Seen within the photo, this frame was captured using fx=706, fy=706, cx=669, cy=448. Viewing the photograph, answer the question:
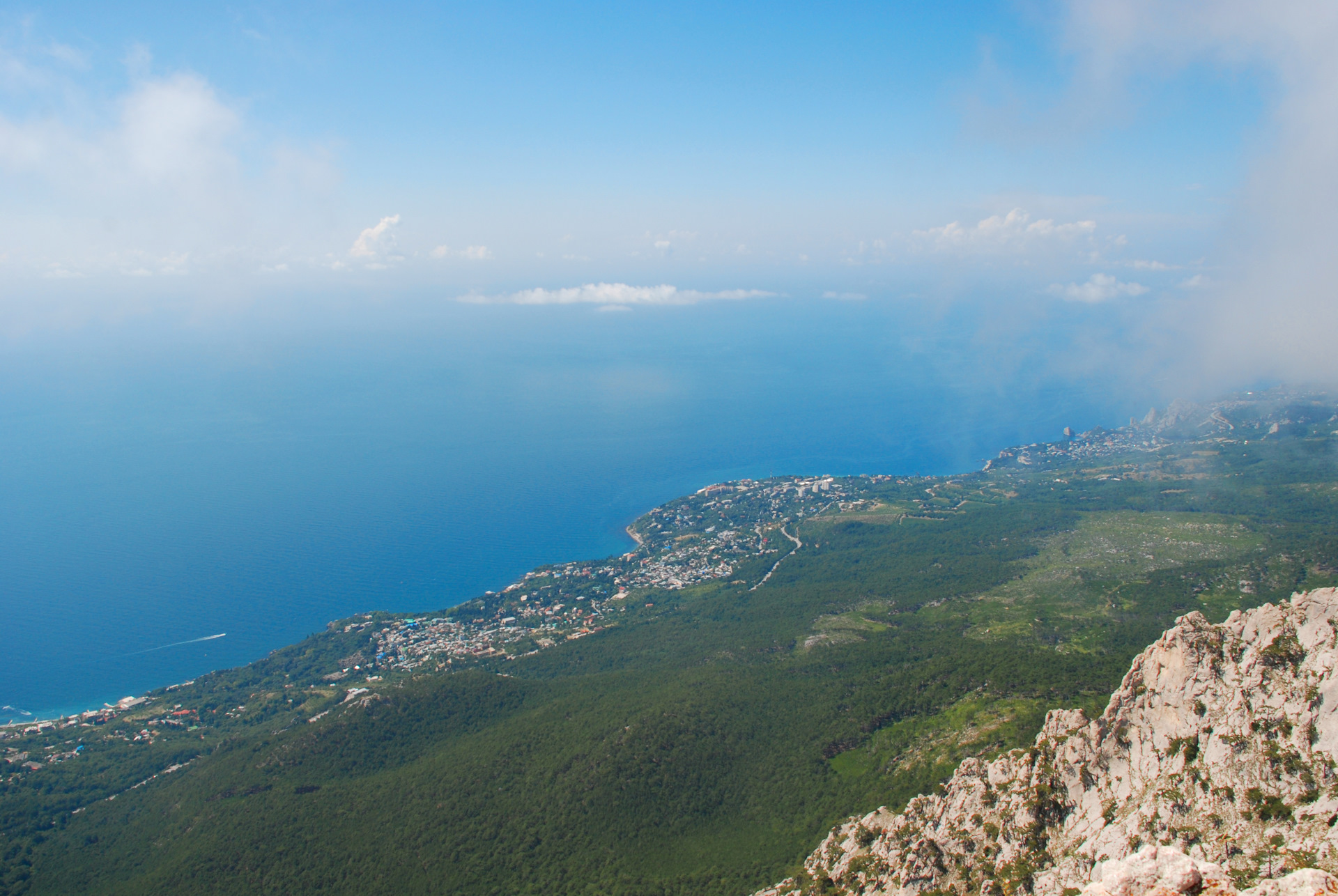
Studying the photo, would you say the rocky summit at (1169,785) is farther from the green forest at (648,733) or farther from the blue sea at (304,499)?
the blue sea at (304,499)

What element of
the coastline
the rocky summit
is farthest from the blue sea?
the rocky summit

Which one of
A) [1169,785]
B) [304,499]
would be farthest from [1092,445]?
[304,499]

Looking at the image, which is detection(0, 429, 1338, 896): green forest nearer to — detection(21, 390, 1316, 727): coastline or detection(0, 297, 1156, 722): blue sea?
detection(0, 297, 1156, 722): blue sea

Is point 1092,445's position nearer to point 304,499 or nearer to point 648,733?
point 648,733

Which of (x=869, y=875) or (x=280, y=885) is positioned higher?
(x=869, y=875)

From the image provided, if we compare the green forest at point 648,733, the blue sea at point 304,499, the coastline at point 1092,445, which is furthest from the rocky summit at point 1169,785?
the coastline at point 1092,445

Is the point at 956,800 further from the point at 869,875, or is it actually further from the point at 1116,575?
the point at 1116,575

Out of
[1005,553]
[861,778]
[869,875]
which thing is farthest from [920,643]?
[869,875]
